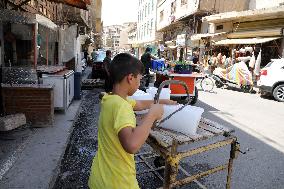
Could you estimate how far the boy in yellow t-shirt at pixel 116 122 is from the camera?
1.65m

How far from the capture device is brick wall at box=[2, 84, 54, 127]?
576cm

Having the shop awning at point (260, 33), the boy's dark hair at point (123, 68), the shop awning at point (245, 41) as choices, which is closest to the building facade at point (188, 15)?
the shop awning at point (245, 41)

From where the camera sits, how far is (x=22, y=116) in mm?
5566

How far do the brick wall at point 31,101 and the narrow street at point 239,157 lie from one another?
0.82 m

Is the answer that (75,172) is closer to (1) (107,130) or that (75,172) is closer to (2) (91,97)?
(1) (107,130)

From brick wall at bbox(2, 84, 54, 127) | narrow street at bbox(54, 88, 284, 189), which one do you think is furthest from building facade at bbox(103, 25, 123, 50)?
brick wall at bbox(2, 84, 54, 127)

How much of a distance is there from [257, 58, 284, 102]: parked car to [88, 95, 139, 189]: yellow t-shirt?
1177 cm

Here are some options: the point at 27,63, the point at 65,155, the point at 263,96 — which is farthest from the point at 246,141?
the point at 263,96

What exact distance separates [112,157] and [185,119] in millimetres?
1178

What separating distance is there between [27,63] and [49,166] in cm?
414

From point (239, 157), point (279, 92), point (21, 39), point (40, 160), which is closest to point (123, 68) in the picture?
point (40, 160)

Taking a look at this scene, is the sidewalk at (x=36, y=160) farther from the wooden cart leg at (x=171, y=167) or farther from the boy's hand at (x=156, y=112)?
the boy's hand at (x=156, y=112)

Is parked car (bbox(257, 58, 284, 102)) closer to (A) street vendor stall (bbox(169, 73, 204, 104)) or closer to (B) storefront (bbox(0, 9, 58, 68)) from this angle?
(A) street vendor stall (bbox(169, 73, 204, 104))

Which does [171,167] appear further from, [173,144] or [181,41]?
[181,41]
